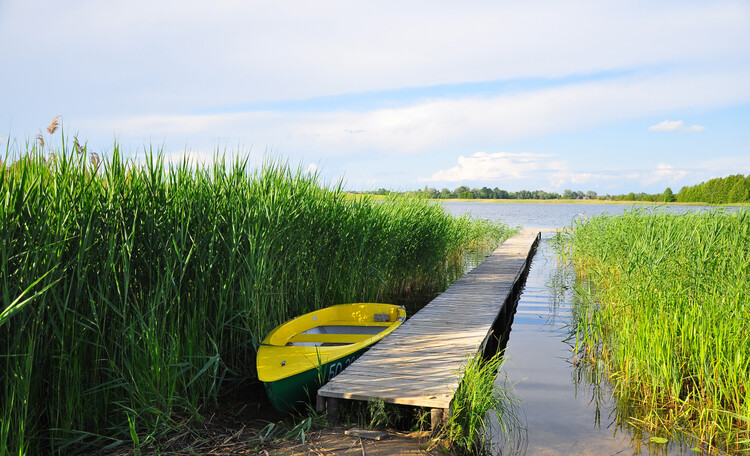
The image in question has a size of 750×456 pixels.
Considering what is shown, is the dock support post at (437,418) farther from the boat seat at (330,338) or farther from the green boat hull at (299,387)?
the boat seat at (330,338)

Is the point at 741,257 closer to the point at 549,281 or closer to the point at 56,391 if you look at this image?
the point at 56,391

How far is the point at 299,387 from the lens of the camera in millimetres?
4512

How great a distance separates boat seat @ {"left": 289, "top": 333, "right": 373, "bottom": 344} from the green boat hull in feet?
2.61

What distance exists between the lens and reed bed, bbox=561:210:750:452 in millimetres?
4168

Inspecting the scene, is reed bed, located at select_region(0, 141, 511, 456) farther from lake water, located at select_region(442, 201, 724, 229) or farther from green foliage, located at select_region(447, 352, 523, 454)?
lake water, located at select_region(442, 201, 724, 229)

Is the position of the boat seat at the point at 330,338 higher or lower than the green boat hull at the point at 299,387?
higher

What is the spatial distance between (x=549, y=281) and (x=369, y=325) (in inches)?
306

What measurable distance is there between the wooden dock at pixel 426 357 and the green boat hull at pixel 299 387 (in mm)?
226

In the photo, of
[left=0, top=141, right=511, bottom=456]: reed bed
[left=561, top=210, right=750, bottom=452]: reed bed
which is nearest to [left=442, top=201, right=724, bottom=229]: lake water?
[left=561, top=210, right=750, bottom=452]: reed bed

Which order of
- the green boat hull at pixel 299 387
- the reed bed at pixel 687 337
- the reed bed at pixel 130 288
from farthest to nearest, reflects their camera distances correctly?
the green boat hull at pixel 299 387 < the reed bed at pixel 687 337 < the reed bed at pixel 130 288

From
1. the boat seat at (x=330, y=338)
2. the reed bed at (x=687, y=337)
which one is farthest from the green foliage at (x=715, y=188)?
the boat seat at (x=330, y=338)

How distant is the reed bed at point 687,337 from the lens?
13.7 ft

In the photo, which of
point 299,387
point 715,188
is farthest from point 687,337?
point 715,188

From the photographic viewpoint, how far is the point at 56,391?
3.48m
